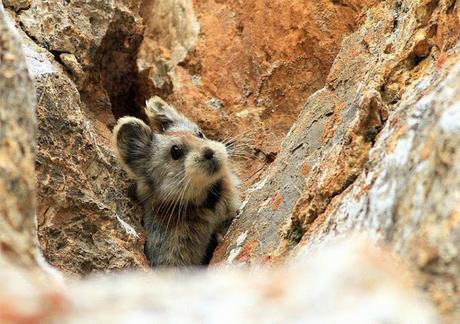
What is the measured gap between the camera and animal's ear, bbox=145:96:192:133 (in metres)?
8.80

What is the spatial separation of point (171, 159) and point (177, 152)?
117 mm

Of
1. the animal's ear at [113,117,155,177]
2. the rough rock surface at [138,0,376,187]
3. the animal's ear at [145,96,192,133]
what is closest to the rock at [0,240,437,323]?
the animal's ear at [113,117,155,177]

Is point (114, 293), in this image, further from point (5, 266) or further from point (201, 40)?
point (201, 40)

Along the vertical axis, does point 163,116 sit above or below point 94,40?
below

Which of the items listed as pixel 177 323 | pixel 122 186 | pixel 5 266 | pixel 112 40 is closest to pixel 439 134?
pixel 177 323

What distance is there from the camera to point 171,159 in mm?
8352

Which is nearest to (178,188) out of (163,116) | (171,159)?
(171,159)

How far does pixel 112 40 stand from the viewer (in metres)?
8.80

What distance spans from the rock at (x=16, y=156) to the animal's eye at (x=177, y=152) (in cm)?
413

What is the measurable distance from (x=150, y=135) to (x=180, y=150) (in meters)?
0.43

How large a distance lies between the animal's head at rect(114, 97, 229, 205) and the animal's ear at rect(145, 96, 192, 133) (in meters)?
0.16

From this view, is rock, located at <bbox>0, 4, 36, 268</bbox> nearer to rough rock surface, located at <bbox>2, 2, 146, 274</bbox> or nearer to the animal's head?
Answer: rough rock surface, located at <bbox>2, 2, 146, 274</bbox>

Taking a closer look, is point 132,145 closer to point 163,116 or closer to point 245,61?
point 163,116

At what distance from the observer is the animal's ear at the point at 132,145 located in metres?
8.12
